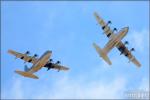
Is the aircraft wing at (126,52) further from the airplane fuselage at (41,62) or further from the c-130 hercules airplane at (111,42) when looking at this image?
the airplane fuselage at (41,62)

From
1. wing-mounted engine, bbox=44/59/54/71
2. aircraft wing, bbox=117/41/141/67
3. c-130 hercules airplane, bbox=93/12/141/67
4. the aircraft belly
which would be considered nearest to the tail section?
c-130 hercules airplane, bbox=93/12/141/67

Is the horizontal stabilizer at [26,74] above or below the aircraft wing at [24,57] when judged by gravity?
below

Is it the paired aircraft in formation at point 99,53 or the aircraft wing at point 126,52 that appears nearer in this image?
the paired aircraft in formation at point 99,53

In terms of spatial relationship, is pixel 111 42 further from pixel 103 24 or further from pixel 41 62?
pixel 41 62

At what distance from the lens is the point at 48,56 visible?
164 metres

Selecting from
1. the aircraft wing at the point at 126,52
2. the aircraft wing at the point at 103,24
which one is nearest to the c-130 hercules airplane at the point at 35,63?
the aircraft wing at the point at 103,24

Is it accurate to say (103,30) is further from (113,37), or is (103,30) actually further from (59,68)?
(59,68)

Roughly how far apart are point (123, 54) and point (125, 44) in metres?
5.53

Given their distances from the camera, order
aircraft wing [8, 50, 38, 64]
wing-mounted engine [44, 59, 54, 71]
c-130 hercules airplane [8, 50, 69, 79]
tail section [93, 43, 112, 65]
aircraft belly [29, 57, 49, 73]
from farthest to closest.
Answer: wing-mounted engine [44, 59, 54, 71] → aircraft wing [8, 50, 38, 64] → tail section [93, 43, 112, 65] → aircraft belly [29, 57, 49, 73] → c-130 hercules airplane [8, 50, 69, 79]

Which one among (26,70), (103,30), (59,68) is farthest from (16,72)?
(103,30)

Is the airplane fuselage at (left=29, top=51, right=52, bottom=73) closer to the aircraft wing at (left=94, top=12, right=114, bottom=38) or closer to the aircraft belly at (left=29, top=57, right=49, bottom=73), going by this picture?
the aircraft belly at (left=29, top=57, right=49, bottom=73)

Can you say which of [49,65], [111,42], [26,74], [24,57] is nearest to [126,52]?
[111,42]

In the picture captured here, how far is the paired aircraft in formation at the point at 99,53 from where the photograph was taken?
6540 inches

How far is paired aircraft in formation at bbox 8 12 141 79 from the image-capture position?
166125mm
